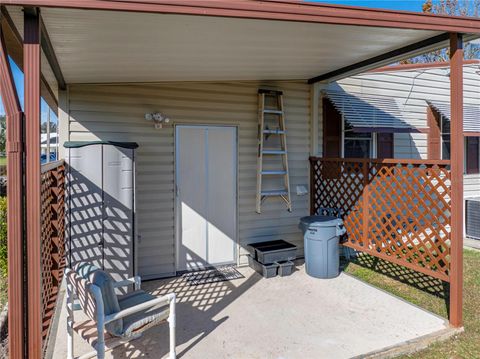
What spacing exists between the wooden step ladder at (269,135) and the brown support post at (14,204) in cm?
363

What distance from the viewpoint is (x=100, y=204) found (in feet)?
13.7

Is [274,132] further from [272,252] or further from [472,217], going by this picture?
[472,217]

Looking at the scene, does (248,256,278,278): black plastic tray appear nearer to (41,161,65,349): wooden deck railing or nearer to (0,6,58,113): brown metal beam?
(41,161,65,349): wooden deck railing

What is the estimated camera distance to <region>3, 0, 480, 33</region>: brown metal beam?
236 cm

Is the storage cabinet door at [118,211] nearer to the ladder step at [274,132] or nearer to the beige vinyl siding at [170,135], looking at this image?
the beige vinyl siding at [170,135]

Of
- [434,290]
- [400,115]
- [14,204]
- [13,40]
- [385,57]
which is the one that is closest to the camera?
[14,204]

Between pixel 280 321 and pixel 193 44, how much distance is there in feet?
9.44

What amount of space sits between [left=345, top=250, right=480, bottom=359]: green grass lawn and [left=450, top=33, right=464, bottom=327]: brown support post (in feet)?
0.92

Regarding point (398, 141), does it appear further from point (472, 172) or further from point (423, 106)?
point (472, 172)

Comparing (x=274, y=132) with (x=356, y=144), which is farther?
(x=356, y=144)

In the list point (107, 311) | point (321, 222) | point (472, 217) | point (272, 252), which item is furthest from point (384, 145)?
point (107, 311)

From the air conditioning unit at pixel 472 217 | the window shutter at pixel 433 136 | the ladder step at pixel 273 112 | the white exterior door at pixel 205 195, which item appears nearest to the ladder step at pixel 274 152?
the white exterior door at pixel 205 195

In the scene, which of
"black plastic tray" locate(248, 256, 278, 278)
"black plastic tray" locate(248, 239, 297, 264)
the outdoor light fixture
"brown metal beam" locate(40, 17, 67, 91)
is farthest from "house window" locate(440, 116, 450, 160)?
"brown metal beam" locate(40, 17, 67, 91)

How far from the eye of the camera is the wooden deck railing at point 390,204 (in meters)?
4.01
